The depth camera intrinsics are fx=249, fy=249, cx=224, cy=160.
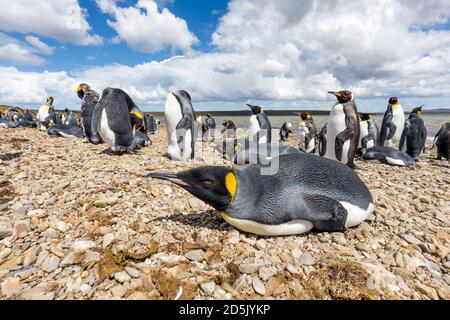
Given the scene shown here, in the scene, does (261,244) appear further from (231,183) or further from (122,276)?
(122,276)

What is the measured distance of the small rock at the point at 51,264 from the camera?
74.4 inches

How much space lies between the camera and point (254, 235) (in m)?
2.35

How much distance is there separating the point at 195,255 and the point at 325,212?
1.22m

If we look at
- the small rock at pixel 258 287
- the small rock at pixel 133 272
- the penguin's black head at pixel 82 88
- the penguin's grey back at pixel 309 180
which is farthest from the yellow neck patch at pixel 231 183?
the penguin's black head at pixel 82 88

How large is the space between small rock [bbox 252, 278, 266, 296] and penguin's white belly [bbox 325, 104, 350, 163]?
448 centimetres

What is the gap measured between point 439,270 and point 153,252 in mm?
2342

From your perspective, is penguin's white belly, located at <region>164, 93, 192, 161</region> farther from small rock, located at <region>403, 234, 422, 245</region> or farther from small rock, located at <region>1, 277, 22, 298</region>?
small rock, located at <region>403, 234, 422, 245</region>

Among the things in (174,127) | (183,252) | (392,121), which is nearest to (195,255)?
(183,252)

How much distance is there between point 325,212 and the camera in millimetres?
2268

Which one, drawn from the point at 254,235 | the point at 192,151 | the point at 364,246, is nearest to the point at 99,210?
the point at 254,235

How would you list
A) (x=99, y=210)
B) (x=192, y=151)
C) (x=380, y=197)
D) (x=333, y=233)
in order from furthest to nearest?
(x=192, y=151) < (x=380, y=197) < (x=99, y=210) < (x=333, y=233)

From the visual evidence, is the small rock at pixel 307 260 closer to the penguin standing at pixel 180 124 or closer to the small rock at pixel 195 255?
the small rock at pixel 195 255

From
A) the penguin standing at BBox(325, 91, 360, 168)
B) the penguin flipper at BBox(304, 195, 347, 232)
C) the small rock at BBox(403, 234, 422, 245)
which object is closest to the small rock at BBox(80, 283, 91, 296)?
the penguin flipper at BBox(304, 195, 347, 232)
